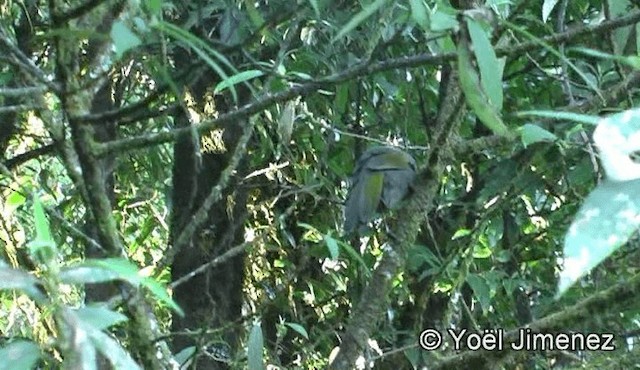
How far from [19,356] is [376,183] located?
96cm

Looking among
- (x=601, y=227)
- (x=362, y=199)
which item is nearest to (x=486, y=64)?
(x=601, y=227)

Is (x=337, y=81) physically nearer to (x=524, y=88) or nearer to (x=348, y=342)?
(x=348, y=342)

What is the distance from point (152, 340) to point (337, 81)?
237 millimetres

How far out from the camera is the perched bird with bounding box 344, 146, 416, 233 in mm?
1242

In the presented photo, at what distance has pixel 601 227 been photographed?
0.88 ft

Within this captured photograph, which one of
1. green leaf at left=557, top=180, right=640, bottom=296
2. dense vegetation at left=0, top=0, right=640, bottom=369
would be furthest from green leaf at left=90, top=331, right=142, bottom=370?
green leaf at left=557, top=180, right=640, bottom=296

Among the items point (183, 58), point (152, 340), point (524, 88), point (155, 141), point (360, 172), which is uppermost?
point (183, 58)

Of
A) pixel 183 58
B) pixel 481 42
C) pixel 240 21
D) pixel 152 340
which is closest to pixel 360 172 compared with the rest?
pixel 240 21

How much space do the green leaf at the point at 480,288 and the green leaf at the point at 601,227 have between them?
96 centimetres

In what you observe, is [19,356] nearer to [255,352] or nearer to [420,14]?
[420,14]

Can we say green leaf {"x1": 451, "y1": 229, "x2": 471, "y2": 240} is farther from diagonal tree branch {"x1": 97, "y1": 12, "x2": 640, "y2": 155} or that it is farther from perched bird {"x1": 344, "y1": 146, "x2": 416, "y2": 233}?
diagonal tree branch {"x1": 97, "y1": 12, "x2": 640, "y2": 155}

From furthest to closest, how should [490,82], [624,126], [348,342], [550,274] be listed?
[550,274] → [348,342] → [490,82] → [624,126]

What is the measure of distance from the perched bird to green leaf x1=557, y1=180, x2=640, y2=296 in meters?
0.91

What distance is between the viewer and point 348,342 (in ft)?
2.65
